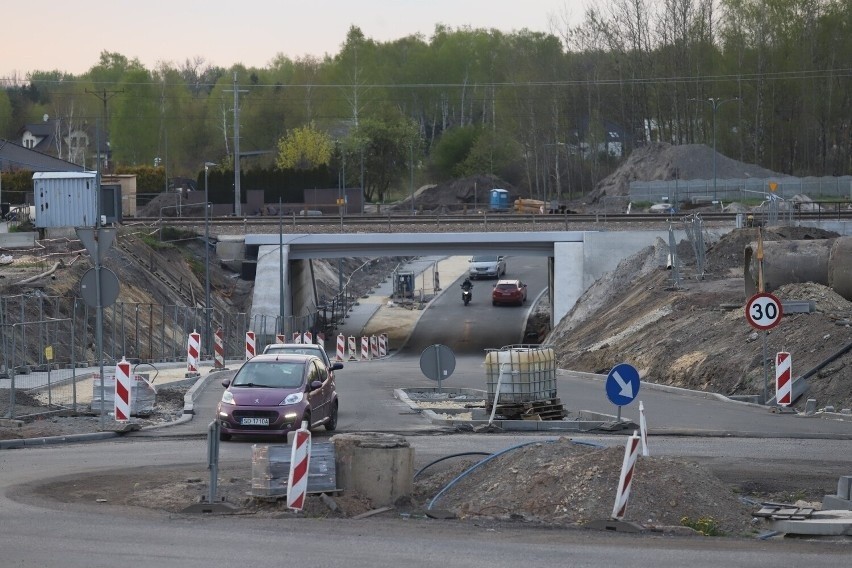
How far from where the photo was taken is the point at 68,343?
123ft

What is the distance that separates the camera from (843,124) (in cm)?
10462

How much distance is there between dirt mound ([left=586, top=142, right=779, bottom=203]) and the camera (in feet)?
309

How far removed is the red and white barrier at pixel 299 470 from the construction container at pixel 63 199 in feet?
152

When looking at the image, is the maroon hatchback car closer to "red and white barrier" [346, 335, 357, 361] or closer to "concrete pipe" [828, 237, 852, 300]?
"concrete pipe" [828, 237, 852, 300]

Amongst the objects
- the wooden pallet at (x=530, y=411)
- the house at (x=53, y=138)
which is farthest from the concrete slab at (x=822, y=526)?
the house at (x=53, y=138)

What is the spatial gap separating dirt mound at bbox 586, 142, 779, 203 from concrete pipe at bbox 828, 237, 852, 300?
57.8 meters

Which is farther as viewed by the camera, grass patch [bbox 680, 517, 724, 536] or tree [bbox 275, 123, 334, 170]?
tree [bbox 275, 123, 334, 170]

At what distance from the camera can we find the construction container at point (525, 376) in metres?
23.1

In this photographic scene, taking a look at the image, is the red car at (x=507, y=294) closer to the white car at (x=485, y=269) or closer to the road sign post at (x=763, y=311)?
the white car at (x=485, y=269)

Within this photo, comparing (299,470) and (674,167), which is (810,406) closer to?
(299,470)

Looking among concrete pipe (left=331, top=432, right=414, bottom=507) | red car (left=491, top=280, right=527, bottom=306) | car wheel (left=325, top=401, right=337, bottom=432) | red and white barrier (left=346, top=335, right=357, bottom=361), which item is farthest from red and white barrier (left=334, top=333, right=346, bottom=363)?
concrete pipe (left=331, top=432, right=414, bottom=507)

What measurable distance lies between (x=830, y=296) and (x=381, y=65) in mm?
114922

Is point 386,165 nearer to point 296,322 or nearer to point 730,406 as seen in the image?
point 296,322

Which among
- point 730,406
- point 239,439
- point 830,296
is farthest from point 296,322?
point 239,439
